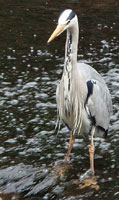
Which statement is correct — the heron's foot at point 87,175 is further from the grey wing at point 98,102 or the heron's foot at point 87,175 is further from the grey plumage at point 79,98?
the grey wing at point 98,102

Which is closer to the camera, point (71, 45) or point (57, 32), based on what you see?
point (57, 32)

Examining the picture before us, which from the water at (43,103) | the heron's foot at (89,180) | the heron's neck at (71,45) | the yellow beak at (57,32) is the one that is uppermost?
the yellow beak at (57,32)

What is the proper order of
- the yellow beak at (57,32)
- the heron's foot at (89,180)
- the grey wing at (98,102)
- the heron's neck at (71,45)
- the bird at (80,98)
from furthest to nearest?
the grey wing at (98,102) < the heron's foot at (89,180) < the bird at (80,98) < the heron's neck at (71,45) < the yellow beak at (57,32)

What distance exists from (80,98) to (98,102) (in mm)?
370

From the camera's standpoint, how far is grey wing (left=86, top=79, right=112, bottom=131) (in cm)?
750

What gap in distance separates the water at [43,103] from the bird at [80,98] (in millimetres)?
391

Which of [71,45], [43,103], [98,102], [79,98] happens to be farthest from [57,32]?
[43,103]

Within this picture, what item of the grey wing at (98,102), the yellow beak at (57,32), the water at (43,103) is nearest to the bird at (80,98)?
the grey wing at (98,102)

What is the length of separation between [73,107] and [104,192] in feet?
4.10

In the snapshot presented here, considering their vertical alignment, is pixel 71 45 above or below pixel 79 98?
above

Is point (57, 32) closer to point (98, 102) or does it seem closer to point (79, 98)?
point (79, 98)

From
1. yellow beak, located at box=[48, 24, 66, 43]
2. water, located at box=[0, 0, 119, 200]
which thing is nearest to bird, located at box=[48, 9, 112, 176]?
yellow beak, located at box=[48, 24, 66, 43]

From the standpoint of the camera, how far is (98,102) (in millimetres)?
7648

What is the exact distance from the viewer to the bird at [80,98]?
709cm
